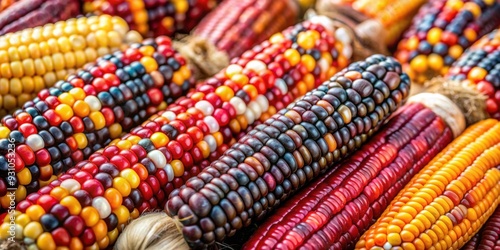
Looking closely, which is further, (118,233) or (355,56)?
(355,56)

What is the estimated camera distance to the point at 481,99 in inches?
97.5

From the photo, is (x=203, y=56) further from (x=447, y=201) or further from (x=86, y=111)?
(x=447, y=201)

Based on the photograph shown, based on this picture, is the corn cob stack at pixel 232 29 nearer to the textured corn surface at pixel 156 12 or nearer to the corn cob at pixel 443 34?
the textured corn surface at pixel 156 12

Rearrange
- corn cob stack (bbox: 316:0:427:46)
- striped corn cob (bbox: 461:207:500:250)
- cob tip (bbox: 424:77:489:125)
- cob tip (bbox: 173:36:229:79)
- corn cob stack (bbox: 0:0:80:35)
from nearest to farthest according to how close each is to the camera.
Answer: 1. striped corn cob (bbox: 461:207:500:250)
2. cob tip (bbox: 424:77:489:125)
3. corn cob stack (bbox: 0:0:80:35)
4. cob tip (bbox: 173:36:229:79)
5. corn cob stack (bbox: 316:0:427:46)

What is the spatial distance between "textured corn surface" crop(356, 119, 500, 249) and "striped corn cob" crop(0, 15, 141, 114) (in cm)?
141

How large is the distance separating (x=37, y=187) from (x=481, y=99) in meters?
1.85

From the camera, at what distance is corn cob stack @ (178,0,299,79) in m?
2.76

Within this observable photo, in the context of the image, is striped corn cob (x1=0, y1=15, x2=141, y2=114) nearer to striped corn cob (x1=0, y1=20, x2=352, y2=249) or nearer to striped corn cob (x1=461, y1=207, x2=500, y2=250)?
striped corn cob (x1=0, y1=20, x2=352, y2=249)

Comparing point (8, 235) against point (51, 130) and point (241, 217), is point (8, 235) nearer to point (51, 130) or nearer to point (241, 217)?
point (51, 130)

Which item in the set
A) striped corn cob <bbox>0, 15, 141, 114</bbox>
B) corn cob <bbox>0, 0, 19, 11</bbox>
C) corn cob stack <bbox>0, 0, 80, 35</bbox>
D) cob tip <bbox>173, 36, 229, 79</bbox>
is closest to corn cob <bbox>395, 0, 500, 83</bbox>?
cob tip <bbox>173, 36, 229, 79</bbox>

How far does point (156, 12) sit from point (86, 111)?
1.02 metres

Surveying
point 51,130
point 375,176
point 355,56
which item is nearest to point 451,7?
point 355,56

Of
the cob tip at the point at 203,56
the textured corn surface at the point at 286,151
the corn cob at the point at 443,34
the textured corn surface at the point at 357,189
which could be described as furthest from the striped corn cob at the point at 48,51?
the corn cob at the point at 443,34

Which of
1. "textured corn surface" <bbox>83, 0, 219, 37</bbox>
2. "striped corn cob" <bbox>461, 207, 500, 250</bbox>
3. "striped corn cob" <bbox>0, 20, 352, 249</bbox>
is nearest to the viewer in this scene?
"striped corn cob" <bbox>0, 20, 352, 249</bbox>
